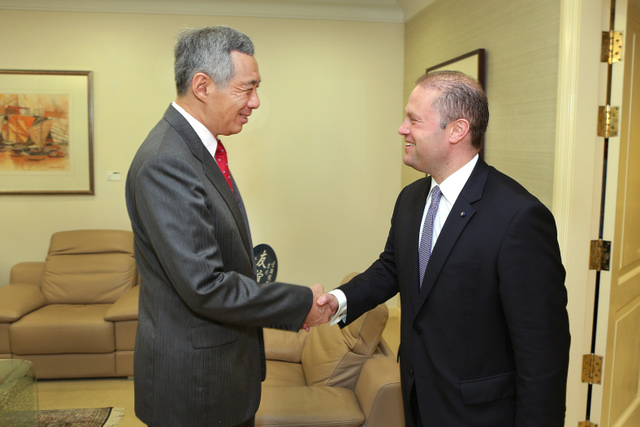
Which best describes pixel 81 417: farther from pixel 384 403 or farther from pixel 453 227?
pixel 453 227

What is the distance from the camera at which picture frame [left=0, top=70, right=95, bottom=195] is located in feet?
15.6

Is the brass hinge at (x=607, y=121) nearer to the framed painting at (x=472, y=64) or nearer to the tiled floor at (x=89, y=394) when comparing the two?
the framed painting at (x=472, y=64)

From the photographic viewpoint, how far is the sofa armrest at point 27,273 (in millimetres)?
4570

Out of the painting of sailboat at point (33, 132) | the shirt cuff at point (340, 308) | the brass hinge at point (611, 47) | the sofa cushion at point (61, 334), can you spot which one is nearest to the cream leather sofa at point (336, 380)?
the shirt cuff at point (340, 308)

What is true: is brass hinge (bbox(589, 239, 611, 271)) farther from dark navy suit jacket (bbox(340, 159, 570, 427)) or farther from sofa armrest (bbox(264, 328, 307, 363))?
sofa armrest (bbox(264, 328, 307, 363))

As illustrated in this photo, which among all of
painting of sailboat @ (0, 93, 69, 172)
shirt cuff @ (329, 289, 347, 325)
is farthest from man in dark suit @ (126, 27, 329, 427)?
painting of sailboat @ (0, 93, 69, 172)

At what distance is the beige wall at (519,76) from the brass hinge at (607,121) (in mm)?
A: 219

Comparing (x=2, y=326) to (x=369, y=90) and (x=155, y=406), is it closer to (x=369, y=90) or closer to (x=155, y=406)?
(x=155, y=406)

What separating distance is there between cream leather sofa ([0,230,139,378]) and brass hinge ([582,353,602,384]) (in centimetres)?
Result: 286

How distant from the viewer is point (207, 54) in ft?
5.35

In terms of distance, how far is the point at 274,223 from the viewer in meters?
5.26

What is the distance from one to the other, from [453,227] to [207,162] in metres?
0.72

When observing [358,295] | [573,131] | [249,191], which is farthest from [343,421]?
[249,191]

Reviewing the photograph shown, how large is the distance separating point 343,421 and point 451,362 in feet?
3.19
